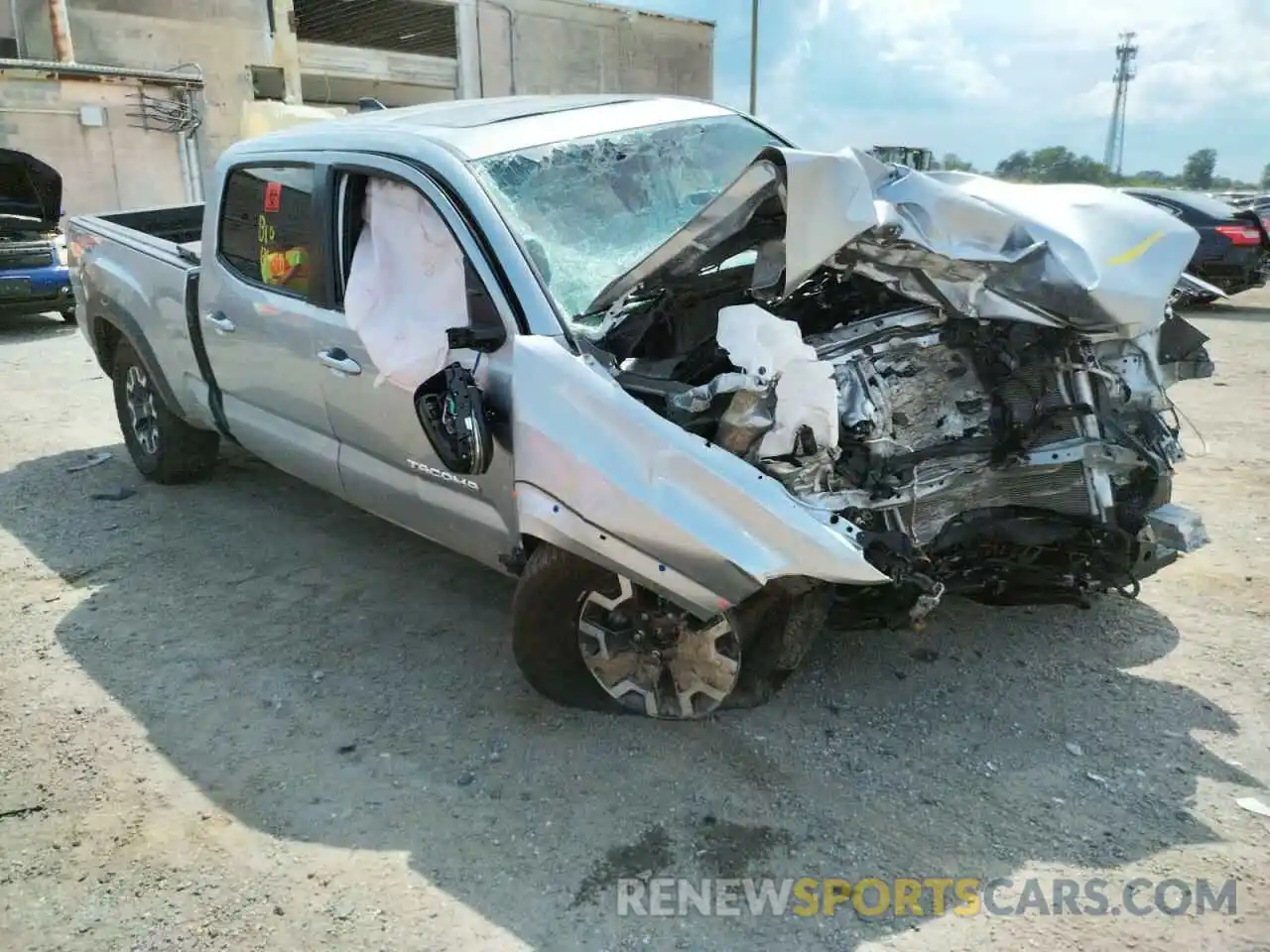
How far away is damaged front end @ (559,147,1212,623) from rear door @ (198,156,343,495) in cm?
147

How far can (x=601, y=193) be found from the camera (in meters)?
3.70

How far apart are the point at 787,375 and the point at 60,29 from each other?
2323 cm

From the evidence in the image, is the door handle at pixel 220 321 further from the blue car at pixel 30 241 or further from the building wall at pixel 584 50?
the building wall at pixel 584 50

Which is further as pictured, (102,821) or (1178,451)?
(1178,451)

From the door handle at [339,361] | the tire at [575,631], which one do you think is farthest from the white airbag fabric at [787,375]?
the door handle at [339,361]

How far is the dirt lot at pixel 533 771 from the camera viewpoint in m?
2.54

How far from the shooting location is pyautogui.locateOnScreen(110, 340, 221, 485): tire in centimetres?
562

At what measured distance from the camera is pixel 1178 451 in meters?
3.55

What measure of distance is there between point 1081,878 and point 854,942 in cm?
65

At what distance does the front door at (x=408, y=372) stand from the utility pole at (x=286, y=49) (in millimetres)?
24505

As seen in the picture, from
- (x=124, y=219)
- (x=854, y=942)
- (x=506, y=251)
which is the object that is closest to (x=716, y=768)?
(x=854, y=942)

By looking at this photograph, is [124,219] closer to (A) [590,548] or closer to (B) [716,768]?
(A) [590,548]

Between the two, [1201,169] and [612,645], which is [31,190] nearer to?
[612,645]

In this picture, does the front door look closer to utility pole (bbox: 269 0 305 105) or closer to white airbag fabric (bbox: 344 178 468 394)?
white airbag fabric (bbox: 344 178 468 394)
